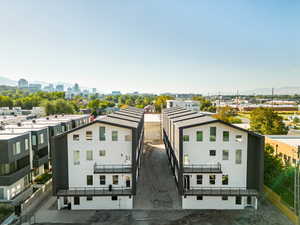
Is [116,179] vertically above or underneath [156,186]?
above

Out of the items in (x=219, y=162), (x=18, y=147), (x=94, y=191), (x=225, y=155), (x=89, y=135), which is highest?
(x=89, y=135)

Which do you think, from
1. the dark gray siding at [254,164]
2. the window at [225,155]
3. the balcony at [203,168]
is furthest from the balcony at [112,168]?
the dark gray siding at [254,164]

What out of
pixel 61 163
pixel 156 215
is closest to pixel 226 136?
pixel 156 215

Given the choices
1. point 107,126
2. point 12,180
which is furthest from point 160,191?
point 12,180

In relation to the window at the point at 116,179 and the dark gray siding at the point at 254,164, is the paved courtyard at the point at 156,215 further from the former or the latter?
the window at the point at 116,179

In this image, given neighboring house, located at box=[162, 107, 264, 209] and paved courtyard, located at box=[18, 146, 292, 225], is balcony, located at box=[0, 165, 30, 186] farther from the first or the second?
neighboring house, located at box=[162, 107, 264, 209]

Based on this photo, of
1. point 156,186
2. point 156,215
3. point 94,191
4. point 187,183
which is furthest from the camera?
point 156,186

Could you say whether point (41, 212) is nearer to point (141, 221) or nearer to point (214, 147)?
point (141, 221)

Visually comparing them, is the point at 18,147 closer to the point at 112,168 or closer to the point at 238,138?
the point at 112,168
